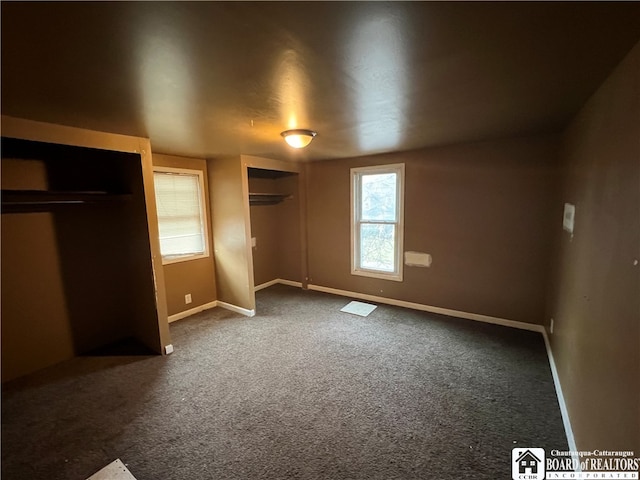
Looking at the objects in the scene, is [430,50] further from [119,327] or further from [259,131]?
[119,327]

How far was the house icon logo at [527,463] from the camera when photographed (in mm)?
1657

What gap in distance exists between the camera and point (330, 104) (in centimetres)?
190

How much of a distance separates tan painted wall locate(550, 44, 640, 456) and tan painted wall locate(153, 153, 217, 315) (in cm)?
398

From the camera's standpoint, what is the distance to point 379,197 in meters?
4.30

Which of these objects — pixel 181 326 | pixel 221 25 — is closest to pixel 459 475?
pixel 221 25

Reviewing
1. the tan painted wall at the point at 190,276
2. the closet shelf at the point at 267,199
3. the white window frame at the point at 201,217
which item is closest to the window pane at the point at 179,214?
the white window frame at the point at 201,217

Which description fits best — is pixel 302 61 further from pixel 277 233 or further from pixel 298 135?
pixel 277 233

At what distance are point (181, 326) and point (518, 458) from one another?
11.6 ft

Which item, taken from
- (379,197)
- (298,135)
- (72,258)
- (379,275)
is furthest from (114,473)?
(379,197)

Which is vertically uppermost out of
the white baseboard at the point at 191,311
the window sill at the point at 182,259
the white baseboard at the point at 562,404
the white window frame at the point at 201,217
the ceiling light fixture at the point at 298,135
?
the ceiling light fixture at the point at 298,135

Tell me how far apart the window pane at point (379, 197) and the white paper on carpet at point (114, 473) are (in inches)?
145

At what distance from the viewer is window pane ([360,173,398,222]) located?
4176 millimetres

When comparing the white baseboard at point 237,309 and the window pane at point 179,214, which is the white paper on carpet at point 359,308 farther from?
the window pane at point 179,214

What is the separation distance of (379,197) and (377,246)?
0.73m
